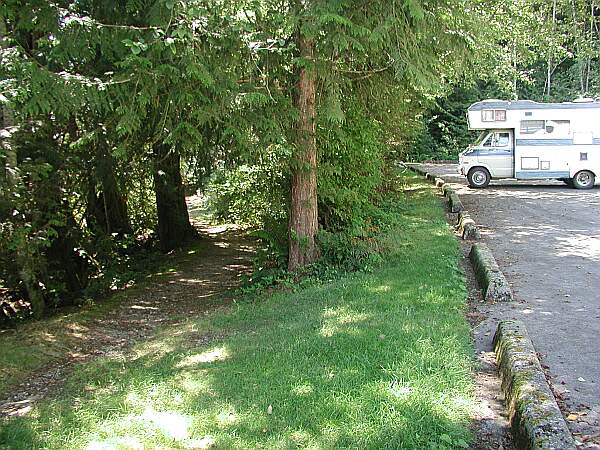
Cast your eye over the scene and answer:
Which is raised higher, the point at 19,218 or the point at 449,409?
the point at 19,218

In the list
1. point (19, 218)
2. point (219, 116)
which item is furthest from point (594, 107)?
point (19, 218)

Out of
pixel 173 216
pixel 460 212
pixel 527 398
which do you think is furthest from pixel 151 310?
pixel 527 398

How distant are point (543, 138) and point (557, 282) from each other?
13445mm

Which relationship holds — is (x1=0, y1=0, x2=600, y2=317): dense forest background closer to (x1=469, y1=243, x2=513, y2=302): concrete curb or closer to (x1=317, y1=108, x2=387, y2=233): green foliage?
(x1=317, y1=108, x2=387, y2=233): green foliage

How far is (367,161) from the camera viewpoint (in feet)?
39.5

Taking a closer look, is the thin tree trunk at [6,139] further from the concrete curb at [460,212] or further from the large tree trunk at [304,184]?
the concrete curb at [460,212]

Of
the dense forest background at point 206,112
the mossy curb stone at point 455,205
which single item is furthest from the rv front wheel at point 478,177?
the dense forest background at point 206,112

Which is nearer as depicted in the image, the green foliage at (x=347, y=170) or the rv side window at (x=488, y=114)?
the green foliage at (x=347, y=170)

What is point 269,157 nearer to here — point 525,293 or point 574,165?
point 525,293

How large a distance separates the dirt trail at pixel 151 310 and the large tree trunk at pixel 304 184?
1.65 m

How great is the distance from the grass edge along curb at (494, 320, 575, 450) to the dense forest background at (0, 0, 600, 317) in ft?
13.6

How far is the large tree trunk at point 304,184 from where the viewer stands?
10141mm

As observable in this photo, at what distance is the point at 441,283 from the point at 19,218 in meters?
6.83

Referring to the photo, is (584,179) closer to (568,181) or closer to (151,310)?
(568,181)
